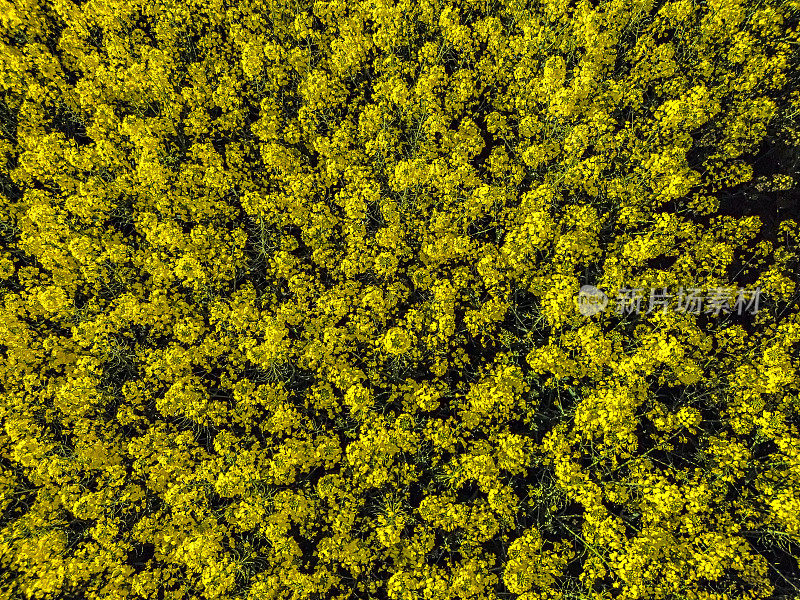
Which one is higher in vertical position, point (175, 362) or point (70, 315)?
point (70, 315)

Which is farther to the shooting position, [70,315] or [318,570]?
[70,315]

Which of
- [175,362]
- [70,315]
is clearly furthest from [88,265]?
[175,362]

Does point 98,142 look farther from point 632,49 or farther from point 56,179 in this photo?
point 632,49

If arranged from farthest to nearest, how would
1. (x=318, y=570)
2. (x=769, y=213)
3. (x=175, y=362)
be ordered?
(x=769, y=213) < (x=175, y=362) < (x=318, y=570)

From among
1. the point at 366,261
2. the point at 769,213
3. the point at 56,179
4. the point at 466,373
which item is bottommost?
the point at 466,373

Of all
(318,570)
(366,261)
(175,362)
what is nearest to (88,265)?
(175,362)

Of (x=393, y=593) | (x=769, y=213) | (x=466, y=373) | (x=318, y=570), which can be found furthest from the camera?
(x=769, y=213)
